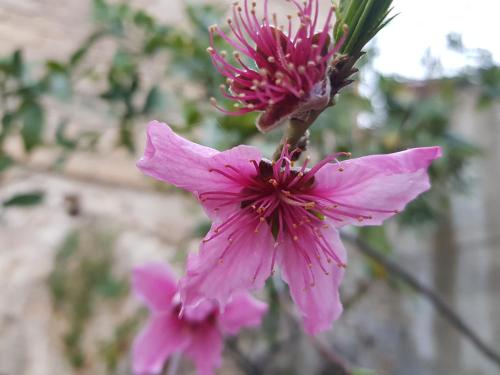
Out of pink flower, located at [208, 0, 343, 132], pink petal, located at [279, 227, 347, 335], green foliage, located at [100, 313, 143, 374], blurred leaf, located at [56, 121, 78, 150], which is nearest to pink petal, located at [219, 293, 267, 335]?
pink petal, located at [279, 227, 347, 335]

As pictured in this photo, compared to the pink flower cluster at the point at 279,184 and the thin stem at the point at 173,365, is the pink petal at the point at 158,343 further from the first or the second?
the pink flower cluster at the point at 279,184

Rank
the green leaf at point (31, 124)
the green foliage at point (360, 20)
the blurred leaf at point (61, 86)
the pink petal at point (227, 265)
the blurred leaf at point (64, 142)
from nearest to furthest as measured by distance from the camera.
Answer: the green foliage at point (360, 20)
the pink petal at point (227, 265)
the green leaf at point (31, 124)
the blurred leaf at point (61, 86)
the blurred leaf at point (64, 142)

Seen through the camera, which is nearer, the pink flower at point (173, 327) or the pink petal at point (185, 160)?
the pink petal at point (185, 160)

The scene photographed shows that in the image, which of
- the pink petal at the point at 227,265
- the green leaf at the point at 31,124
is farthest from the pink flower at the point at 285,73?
the green leaf at the point at 31,124

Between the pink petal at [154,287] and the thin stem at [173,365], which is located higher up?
the pink petal at [154,287]

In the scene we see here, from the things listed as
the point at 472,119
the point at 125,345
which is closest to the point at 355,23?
the point at 125,345

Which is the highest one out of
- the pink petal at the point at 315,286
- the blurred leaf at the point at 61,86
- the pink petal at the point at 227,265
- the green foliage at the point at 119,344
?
the pink petal at the point at 227,265

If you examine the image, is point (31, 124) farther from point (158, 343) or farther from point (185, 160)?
point (185, 160)

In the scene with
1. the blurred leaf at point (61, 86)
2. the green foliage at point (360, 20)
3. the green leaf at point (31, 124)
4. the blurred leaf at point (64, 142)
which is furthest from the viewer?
the blurred leaf at point (64, 142)

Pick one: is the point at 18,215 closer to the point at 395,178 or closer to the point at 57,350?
the point at 57,350
